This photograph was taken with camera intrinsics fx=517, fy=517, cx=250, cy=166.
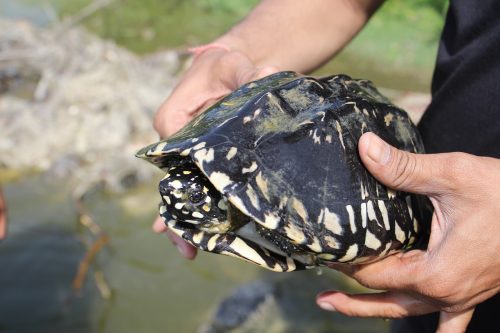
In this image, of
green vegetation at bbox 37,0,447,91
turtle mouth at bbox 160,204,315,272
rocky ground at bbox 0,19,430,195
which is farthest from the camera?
green vegetation at bbox 37,0,447,91

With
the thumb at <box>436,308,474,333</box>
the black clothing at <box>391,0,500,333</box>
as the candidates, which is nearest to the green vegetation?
the black clothing at <box>391,0,500,333</box>

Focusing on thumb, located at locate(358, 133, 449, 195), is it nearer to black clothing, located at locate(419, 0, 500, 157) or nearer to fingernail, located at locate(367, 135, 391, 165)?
fingernail, located at locate(367, 135, 391, 165)

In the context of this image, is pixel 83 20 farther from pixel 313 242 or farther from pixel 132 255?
pixel 313 242

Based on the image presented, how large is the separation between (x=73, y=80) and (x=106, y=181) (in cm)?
177

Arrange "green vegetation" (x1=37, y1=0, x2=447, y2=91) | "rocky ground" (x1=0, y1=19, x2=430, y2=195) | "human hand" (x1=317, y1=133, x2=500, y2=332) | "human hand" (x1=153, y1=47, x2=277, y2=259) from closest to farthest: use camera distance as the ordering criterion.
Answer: "human hand" (x1=317, y1=133, x2=500, y2=332) → "human hand" (x1=153, y1=47, x2=277, y2=259) → "rocky ground" (x1=0, y1=19, x2=430, y2=195) → "green vegetation" (x1=37, y1=0, x2=447, y2=91)

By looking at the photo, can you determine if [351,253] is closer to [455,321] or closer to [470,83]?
[455,321]

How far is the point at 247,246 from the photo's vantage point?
125 centimetres

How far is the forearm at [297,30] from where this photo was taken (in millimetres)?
1674

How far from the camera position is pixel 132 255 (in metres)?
3.57

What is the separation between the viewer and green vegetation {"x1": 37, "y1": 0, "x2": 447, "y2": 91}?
5.48 m

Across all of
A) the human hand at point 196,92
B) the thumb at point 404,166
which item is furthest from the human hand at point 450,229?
the human hand at point 196,92

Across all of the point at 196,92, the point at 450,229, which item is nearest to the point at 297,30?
the point at 196,92

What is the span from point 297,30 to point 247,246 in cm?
78

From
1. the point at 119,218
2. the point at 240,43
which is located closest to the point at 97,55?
the point at 119,218
